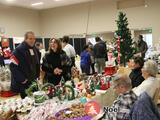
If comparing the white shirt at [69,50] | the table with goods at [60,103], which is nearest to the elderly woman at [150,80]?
the table with goods at [60,103]

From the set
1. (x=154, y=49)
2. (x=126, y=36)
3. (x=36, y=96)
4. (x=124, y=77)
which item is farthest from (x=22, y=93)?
(x=154, y=49)

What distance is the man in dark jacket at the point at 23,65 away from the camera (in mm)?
3527

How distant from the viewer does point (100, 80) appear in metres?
3.41

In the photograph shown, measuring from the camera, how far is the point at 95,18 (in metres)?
9.91

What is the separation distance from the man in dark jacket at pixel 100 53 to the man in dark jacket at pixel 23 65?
404 centimetres

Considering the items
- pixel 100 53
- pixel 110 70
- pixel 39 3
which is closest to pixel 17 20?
pixel 39 3

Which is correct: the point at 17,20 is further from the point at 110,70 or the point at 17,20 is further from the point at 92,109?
the point at 92,109

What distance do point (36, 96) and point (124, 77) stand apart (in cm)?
105

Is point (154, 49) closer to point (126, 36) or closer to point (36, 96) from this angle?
point (126, 36)

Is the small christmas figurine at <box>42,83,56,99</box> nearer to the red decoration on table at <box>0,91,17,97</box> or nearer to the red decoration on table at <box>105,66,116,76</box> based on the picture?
the red decoration on table at <box>105,66,116,76</box>

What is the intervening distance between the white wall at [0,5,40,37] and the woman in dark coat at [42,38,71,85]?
255 inches

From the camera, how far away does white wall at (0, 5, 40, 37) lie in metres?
9.63

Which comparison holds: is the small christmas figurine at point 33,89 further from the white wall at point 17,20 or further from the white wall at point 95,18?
the white wall at point 17,20

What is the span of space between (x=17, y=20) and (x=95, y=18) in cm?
318
